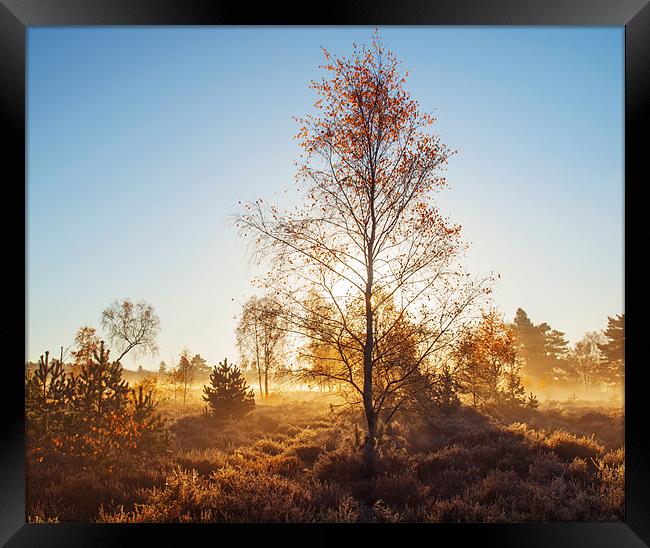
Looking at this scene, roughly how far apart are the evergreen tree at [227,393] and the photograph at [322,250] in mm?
1345

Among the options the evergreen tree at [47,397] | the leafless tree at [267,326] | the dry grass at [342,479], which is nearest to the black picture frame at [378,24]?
the dry grass at [342,479]

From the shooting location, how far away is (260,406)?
7.77m

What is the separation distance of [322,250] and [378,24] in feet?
7.76

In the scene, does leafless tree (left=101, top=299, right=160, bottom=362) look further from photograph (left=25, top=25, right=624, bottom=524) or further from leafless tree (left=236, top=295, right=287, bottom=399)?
leafless tree (left=236, top=295, right=287, bottom=399)

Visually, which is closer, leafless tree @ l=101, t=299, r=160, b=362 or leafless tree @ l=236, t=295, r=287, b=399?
leafless tree @ l=236, t=295, r=287, b=399

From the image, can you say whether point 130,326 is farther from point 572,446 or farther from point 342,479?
point 572,446

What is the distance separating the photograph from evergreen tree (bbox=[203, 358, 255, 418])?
4.41ft

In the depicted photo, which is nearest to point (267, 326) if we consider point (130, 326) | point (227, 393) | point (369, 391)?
point (369, 391)

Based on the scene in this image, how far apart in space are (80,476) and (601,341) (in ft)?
28.2

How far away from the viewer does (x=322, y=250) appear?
554 centimetres

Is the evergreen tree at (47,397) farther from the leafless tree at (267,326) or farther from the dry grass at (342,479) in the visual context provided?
the leafless tree at (267,326)

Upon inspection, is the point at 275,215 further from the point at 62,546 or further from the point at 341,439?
the point at 62,546

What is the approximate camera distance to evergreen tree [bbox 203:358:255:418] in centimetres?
818

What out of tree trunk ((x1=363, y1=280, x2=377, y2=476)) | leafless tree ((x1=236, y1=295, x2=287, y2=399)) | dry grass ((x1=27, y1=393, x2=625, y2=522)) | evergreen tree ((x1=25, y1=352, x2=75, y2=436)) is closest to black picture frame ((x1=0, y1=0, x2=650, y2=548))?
dry grass ((x1=27, y1=393, x2=625, y2=522))
